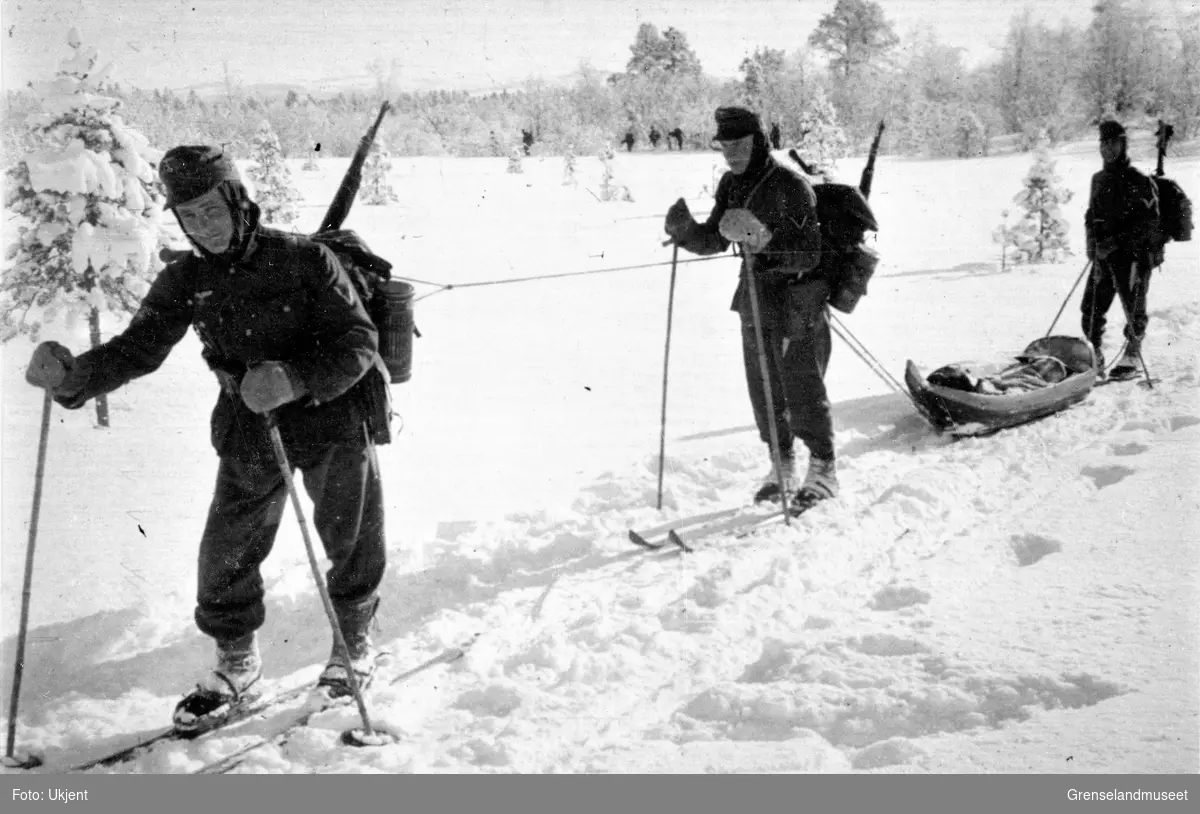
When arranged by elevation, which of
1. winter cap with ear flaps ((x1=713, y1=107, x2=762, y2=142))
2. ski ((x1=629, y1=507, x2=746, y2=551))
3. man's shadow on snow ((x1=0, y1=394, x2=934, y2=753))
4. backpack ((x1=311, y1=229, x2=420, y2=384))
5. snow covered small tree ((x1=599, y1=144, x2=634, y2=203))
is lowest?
ski ((x1=629, y1=507, x2=746, y2=551))

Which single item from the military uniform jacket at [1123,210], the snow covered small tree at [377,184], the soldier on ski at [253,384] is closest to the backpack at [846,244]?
the soldier on ski at [253,384]

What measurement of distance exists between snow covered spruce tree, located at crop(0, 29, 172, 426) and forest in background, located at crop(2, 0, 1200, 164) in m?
0.49

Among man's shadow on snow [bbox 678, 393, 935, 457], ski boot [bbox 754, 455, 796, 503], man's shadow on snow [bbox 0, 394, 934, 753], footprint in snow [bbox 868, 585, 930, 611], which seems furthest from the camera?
man's shadow on snow [bbox 678, 393, 935, 457]

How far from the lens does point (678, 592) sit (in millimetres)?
4402

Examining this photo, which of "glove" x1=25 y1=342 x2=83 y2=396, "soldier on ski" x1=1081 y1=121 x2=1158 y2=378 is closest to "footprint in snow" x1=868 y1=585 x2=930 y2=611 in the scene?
"glove" x1=25 y1=342 x2=83 y2=396

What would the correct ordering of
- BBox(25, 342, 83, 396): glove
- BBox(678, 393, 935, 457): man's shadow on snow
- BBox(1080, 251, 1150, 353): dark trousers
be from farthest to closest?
BBox(1080, 251, 1150, 353): dark trousers
BBox(678, 393, 935, 457): man's shadow on snow
BBox(25, 342, 83, 396): glove

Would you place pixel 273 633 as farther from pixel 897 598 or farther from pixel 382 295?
pixel 897 598

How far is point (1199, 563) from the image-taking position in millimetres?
3924

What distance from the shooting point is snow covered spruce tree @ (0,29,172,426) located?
960 cm

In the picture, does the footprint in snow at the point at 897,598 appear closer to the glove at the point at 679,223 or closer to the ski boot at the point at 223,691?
the glove at the point at 679,223

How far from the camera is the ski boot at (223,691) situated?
3.35 metres

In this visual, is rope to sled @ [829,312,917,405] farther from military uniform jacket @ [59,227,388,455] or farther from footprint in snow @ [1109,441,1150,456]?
military uniform jacket @ [59,227,388,455]

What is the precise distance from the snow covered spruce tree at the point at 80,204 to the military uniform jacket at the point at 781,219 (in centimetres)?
729

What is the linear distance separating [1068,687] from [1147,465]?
312 cm
